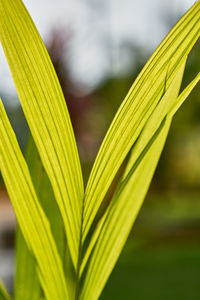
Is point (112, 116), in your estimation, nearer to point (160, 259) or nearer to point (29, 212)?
point (160, 259)

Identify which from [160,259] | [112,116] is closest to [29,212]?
[160,259]

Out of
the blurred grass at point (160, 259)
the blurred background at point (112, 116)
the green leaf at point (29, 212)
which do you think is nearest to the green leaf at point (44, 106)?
the green leaf at point (29, 212)

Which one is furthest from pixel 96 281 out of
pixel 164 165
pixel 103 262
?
pixel 164 165

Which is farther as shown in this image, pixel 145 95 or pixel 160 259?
pixel 160 259

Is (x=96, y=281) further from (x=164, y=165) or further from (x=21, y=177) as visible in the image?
(x=164, y=165)

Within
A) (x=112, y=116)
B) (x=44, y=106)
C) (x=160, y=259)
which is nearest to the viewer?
(x=44, y=106)

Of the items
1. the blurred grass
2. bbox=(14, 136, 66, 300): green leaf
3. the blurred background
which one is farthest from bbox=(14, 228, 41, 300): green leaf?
the blurred grass

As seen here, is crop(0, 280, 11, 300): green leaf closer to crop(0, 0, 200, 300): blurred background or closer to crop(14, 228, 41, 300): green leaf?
crop(14, 228, 41, 300): green leaf

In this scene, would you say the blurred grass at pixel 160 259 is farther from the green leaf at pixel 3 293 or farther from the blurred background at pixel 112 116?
the green leaf at pixel 3 293
